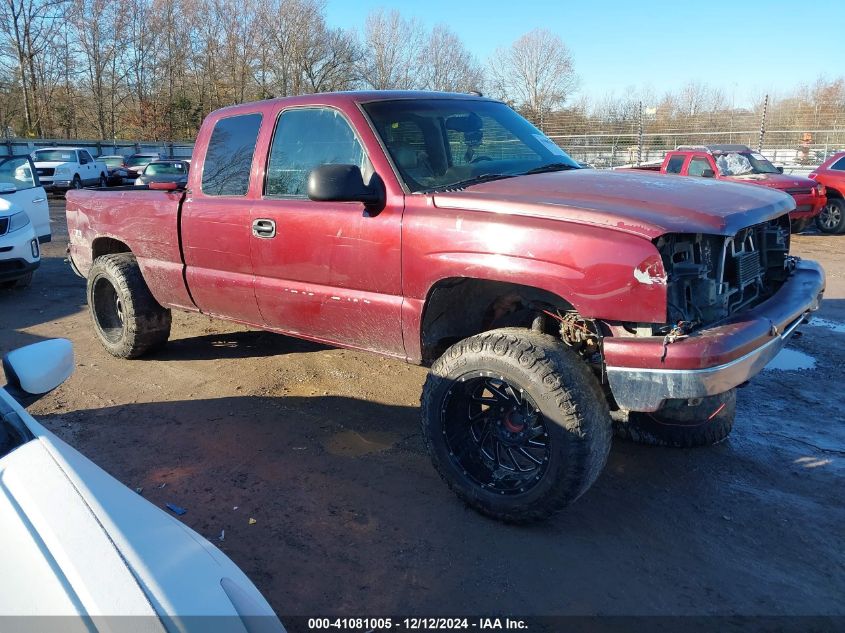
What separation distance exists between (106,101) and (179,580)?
49.8 meters

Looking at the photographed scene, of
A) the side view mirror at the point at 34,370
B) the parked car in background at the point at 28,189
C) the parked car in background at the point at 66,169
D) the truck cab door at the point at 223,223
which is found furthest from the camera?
the parked car in background at the point at 66,169

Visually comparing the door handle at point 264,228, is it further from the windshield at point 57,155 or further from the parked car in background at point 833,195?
the windshield at point 57,155

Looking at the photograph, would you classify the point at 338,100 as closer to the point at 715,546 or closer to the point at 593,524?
the point at 593,524

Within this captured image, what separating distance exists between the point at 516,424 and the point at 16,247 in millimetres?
7362

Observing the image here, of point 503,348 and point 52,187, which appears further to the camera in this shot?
point 52,187

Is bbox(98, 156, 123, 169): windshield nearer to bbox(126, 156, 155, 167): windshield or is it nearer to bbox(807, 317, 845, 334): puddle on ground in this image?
bbox(126, 156, 155, 167): windshield

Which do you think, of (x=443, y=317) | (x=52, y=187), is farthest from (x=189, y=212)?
(x=52, y=187)

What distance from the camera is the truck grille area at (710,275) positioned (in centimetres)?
273

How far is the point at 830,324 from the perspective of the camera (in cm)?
652

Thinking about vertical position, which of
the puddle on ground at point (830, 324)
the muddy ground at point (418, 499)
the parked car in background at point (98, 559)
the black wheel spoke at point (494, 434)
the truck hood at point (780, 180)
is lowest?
the muddy ground at point (418, 499)

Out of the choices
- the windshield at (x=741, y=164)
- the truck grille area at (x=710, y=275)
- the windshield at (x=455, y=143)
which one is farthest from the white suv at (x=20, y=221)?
the windshield at (x=741, y=164)

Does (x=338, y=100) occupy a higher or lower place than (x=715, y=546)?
higher

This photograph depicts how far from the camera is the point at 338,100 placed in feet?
12.8

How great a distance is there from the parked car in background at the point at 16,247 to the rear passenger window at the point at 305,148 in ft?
18.0
